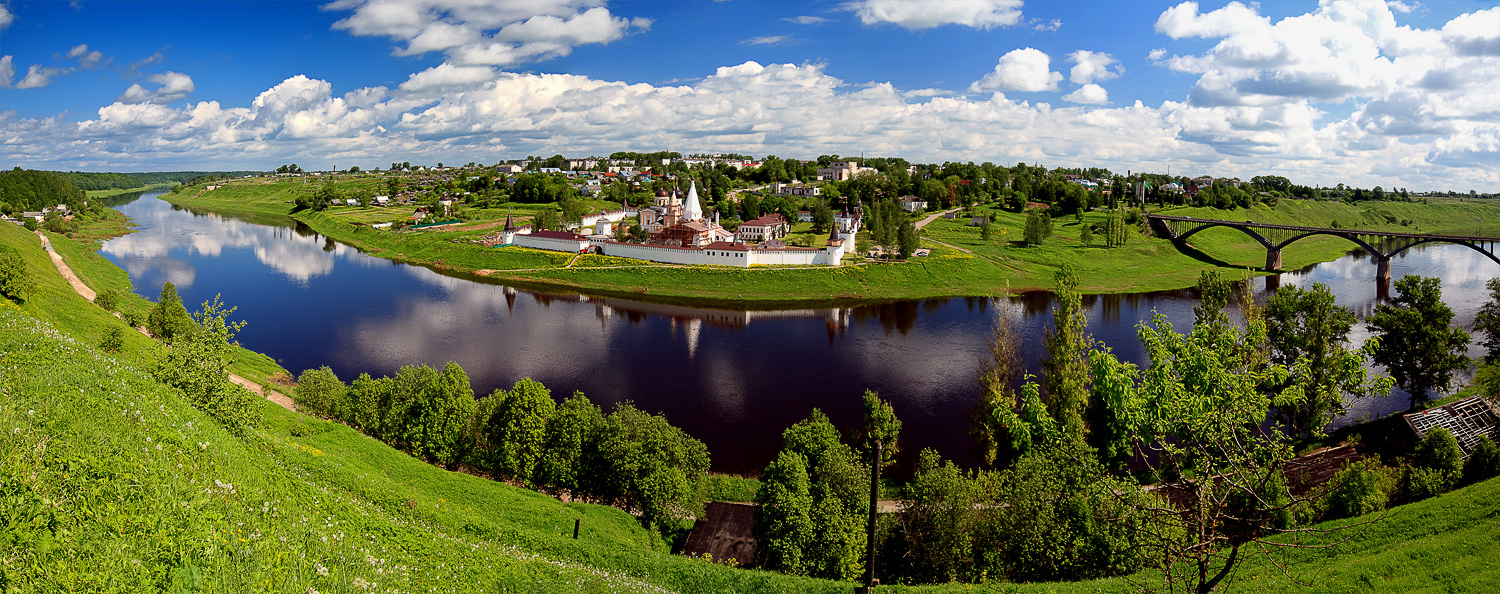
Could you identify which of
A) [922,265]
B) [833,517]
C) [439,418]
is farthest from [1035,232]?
[439,418]

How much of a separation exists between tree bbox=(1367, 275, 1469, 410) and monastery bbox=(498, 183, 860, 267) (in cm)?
4014

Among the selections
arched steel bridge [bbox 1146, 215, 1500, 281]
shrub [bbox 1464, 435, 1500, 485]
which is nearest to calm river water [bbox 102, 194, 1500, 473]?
arched steel bridge [bbox 1146, 215, 1500, 281]

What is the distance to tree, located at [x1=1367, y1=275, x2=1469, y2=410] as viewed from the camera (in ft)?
79.0

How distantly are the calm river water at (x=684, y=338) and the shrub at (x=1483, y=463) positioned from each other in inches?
366

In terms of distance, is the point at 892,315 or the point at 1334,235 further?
the point at 1334,235

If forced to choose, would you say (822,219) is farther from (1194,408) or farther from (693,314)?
(1194,408)

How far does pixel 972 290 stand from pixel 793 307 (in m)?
16.2

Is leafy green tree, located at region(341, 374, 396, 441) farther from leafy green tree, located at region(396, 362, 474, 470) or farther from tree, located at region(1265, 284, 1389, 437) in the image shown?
tree, located at region(1265, 284, 1389, 437)

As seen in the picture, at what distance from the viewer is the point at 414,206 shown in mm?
112312

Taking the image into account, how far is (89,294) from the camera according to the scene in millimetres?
40406

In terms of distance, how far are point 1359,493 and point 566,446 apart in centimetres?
2135

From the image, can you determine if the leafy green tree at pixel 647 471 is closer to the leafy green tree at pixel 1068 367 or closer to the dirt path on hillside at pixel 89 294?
the dirt path on hillside at pixel 89 294

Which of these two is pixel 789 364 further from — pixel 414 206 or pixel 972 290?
pixel 414 206

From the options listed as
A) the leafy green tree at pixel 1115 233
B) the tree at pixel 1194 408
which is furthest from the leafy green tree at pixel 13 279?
the leafy green tree at pixel 1115 233
